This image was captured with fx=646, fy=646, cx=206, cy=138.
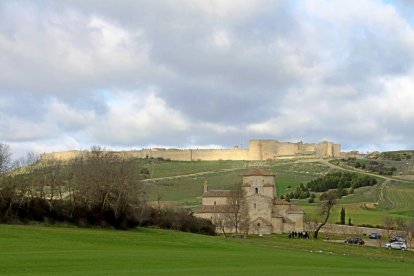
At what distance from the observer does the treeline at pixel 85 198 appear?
204 ft

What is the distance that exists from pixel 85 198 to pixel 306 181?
293 ft

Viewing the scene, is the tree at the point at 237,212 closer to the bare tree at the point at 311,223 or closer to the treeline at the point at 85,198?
the bare tree at the point at 311,223

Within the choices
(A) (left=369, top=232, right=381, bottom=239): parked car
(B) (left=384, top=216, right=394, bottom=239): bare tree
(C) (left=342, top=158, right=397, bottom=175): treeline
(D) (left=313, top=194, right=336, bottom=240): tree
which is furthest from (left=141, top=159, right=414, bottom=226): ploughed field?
(A) (left=369, top=232, right=381, bottom=239): parked car

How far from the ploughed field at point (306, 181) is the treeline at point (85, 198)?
72.4ft

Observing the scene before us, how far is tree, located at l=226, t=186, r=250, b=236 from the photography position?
86863mm

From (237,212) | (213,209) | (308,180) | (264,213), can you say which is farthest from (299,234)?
(308,180)

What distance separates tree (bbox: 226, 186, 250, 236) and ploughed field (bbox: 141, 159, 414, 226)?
12852 mm

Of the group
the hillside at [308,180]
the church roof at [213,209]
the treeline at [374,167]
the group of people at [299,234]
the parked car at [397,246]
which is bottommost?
the parked car at [397,246]

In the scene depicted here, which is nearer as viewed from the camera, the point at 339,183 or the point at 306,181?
the point at 339,183

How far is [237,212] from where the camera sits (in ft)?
285

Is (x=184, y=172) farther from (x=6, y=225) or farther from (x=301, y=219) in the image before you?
(x=6, y=225)

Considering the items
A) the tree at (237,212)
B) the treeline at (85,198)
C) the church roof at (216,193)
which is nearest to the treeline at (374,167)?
the church roof at (216,193)

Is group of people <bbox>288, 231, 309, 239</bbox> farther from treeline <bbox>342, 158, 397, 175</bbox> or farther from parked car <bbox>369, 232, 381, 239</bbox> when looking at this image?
treeline <bbox>342, 158, 397, 175</bbox>

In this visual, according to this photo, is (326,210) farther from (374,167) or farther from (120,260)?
(374,167)
